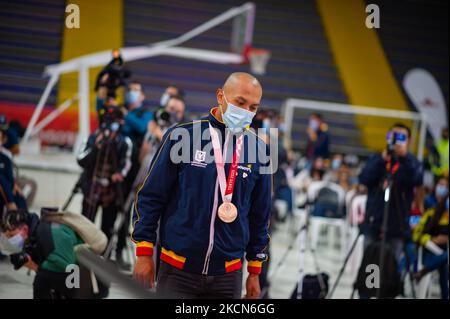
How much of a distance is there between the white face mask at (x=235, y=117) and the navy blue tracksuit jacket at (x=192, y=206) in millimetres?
60

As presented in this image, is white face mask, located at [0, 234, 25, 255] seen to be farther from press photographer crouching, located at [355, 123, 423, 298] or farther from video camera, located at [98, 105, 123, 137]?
press photographer crouching, located at [355, 123, 423, 298]

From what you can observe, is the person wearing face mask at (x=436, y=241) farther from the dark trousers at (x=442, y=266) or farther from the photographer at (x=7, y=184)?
the photographer at (x=7, y=184)

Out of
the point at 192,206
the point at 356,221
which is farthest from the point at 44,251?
the point at 356,221

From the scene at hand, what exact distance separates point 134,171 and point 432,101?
28.4 ft

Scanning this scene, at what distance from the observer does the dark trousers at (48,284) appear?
3.97 metres

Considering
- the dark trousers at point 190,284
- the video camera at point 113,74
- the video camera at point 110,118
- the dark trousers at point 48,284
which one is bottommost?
the dark trousers at point 48,284

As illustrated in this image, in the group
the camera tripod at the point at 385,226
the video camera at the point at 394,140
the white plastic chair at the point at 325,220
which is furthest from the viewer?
the white plastic chair at the point at 325,220

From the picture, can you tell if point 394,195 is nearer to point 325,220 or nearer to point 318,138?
point 325,220

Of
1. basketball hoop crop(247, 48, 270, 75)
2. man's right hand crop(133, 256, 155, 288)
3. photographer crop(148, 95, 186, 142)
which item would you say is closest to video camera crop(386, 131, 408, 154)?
photographer crop(148, 95, 186, 142)

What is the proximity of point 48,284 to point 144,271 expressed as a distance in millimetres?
1543

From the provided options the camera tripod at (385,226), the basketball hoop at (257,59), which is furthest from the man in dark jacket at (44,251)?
the basketball hoop at (257,59)

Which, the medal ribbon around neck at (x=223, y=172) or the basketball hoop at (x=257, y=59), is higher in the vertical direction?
the basketball hoop at (x=257, y=59)

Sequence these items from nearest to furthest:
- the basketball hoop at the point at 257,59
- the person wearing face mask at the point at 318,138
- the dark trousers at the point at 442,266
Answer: the dark trousers at the point at 442,266, the person wearing face mask at the point at 318,138, the basketball hoop at the point at 257,59
